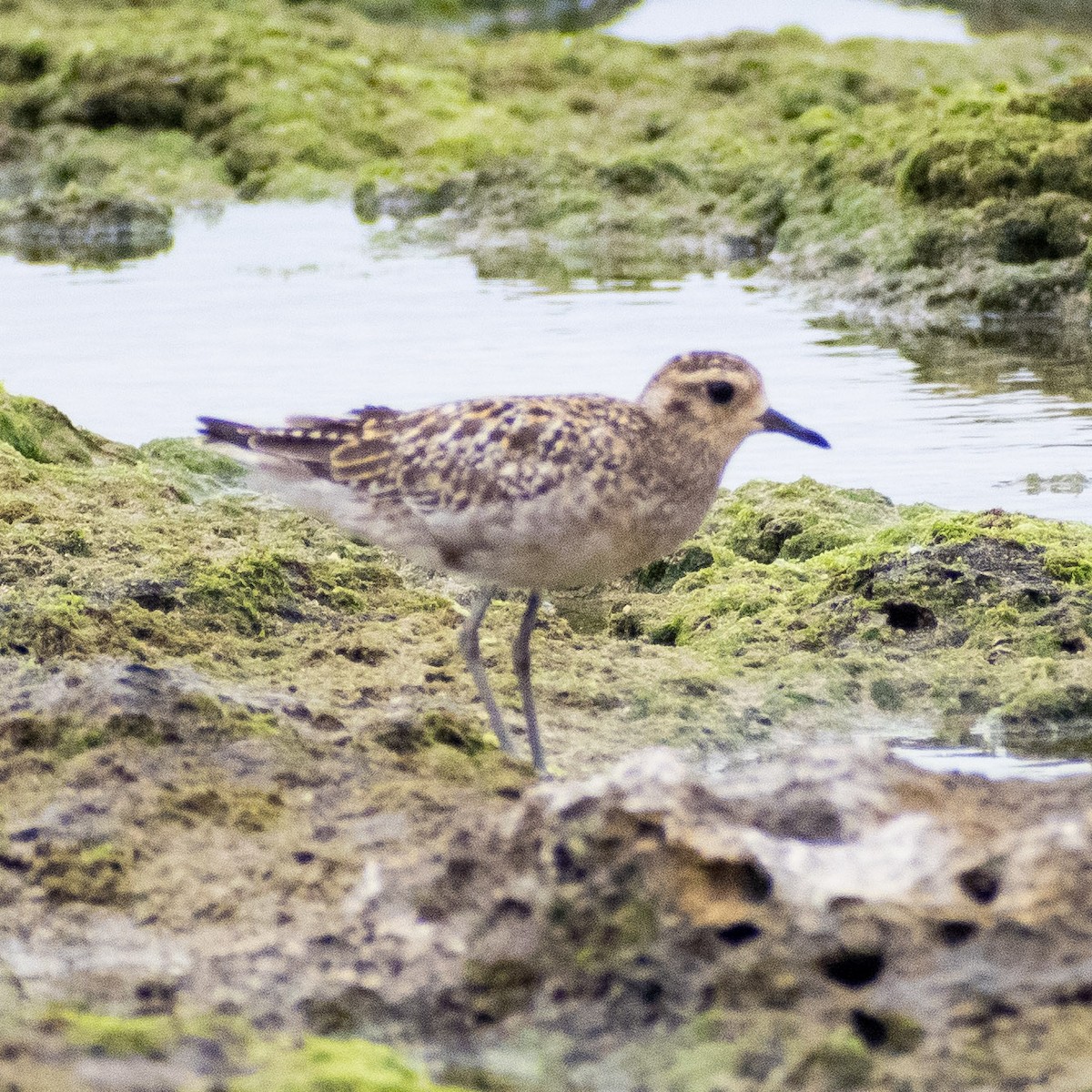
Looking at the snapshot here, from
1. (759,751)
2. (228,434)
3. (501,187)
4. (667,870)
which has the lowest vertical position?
(759,751)

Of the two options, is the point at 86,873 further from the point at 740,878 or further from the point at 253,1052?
the point at 740,878

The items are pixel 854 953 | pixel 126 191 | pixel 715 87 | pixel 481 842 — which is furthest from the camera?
pixel 715 87

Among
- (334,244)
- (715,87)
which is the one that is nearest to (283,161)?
(334,244)

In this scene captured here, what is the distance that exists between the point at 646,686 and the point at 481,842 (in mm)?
2299

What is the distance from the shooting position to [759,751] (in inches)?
239

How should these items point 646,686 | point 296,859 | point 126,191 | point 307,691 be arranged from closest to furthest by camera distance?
point 296,859
point 307,691
point 646,686
point 126,191

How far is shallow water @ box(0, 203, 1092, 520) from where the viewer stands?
948 cm

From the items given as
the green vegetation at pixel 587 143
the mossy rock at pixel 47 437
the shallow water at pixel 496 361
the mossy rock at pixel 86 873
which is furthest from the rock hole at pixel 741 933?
the green vegetation at pixel 587 143

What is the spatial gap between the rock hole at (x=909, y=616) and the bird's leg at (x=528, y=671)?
5.05ft

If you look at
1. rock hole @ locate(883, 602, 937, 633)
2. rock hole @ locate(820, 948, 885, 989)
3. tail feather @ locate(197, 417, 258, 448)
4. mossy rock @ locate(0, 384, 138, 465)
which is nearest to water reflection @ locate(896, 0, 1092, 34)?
mossy rock @ locate(0, 384, 138, 465)

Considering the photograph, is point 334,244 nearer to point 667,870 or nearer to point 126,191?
point 126,191

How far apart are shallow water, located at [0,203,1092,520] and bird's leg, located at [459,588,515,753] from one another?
3408 mm

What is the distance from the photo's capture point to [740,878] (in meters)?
3.88

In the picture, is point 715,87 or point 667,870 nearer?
point 667,870
